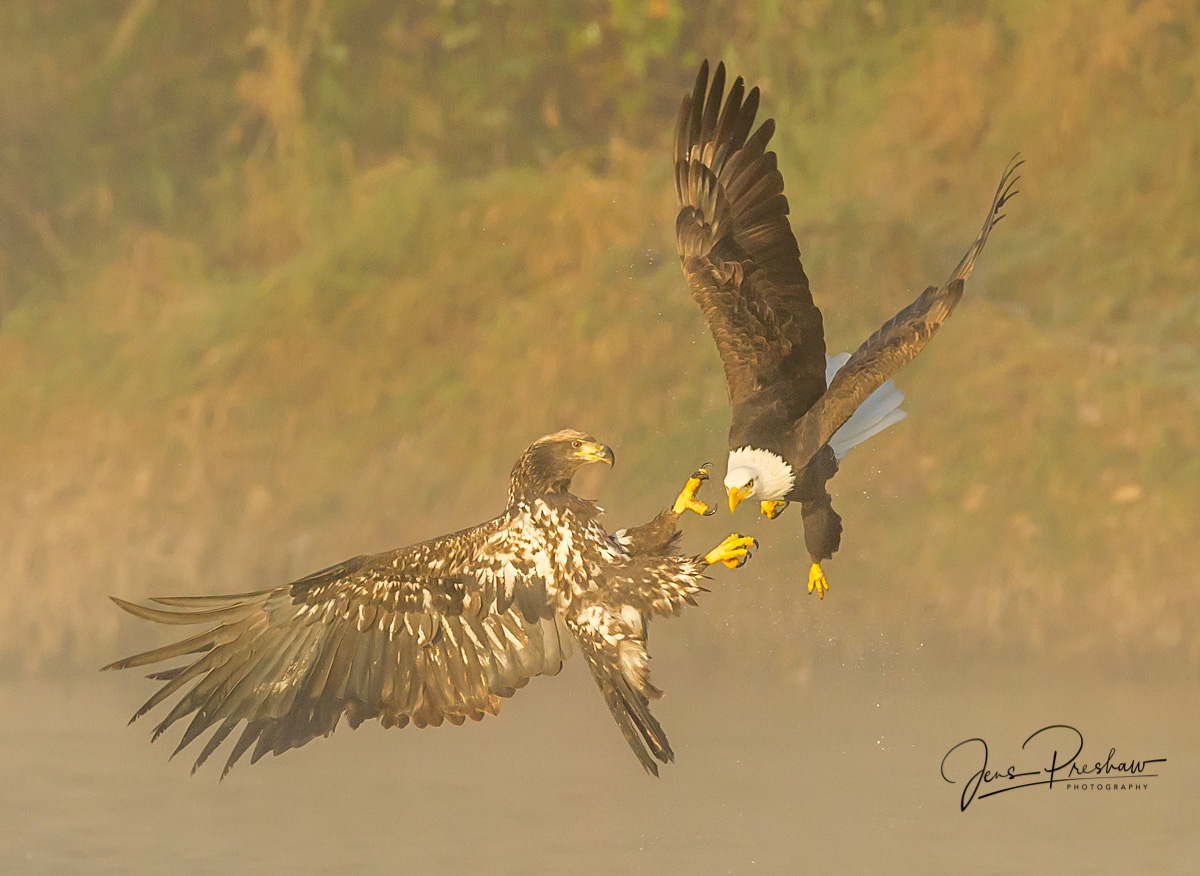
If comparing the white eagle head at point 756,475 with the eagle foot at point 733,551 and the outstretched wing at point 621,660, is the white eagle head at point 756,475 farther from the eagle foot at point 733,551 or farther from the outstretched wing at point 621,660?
the outstretched wing at point 621,660

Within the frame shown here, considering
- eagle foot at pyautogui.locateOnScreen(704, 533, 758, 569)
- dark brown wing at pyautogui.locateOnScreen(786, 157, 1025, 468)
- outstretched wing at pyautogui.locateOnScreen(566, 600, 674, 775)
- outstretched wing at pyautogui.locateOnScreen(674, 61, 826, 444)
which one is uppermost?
outstretched wing at pyautogui.locateOnScreen(674, 61, 826, 444)

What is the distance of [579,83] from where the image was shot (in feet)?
35.0

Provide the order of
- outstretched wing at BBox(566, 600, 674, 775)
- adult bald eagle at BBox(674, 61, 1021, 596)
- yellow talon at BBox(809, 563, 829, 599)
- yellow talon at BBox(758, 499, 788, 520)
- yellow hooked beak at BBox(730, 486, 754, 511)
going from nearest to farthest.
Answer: outstretched wing at BBox(566, 600, 674, 775) → yellow hooked beak at BBox(730, 486, 754, 511) → adult bald eagle at BBox(674, 61, 1021, 596) → yellow talon at BBox(758, 499, 788, 520) → yellow talon at BBox(809, 563, 829, 599)

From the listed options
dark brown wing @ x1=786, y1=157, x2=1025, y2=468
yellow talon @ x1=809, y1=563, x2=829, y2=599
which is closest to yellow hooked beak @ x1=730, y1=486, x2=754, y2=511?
dark brown wing @ x1=786, y1=157, x2=1025, y2=468

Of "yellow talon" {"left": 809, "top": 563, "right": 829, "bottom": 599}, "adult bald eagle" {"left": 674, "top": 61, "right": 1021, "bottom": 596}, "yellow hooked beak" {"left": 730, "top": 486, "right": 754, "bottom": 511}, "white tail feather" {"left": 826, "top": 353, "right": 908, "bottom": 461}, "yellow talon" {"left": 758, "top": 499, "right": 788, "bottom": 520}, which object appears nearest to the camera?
"yellow hooked beak" {"left": 730, "top": 486, "right": 754, "bottom": 511}

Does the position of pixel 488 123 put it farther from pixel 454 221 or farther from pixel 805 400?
pixel 805 400

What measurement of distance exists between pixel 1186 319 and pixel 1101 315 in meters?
0.42

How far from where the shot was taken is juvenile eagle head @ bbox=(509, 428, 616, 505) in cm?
416

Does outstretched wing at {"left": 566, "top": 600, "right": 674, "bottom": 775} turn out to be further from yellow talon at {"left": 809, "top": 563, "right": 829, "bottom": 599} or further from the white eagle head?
yellow talon at {"left": 809, "top": 563, "right": 829, "bottom": 599}

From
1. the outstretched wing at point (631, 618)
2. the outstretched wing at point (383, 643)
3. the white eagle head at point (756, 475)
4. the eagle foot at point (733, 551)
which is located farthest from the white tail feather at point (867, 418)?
the outstretched wing at point (383, 643)

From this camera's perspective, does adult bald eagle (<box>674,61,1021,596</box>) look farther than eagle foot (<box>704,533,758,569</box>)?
Yes

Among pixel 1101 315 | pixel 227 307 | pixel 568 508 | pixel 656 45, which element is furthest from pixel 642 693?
pixel 656 45

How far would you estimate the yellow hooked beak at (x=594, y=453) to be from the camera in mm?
4090

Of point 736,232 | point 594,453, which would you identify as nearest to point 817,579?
point 594,453
